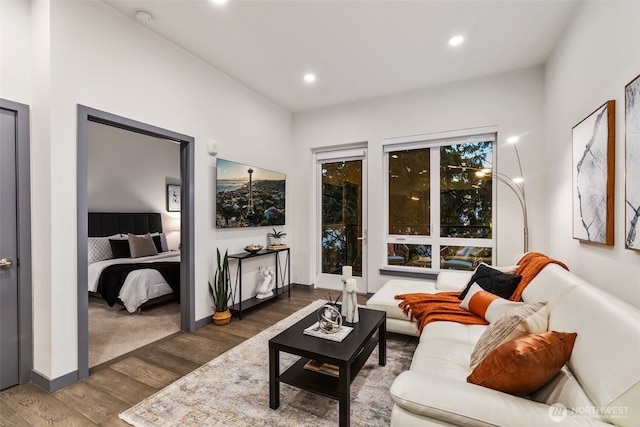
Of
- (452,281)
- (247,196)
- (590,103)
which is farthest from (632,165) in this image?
(247,196)

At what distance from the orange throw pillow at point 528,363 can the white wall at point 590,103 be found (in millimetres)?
798

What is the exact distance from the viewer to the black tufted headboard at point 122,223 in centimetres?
476

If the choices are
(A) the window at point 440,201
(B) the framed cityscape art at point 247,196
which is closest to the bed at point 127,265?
(B) the framed cityscape art at point 247,196

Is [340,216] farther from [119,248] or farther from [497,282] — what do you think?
[119,248]

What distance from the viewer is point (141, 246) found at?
14.8 ft

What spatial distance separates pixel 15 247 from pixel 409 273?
3.96m

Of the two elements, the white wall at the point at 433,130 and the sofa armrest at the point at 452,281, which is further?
the white wall at the point at 433,130

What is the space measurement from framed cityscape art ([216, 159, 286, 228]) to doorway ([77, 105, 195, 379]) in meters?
0.35

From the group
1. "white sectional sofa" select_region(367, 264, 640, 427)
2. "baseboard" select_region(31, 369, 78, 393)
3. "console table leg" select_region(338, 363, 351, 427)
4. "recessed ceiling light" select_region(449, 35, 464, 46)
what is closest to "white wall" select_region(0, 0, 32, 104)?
"baseboard" select_region(31, 369, 78, 393)

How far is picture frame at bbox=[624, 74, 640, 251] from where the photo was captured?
1515 mm

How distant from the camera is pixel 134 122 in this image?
252cm

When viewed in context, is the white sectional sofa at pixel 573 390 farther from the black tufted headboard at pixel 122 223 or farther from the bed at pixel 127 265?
the black tufted headboard at pixel 122 223

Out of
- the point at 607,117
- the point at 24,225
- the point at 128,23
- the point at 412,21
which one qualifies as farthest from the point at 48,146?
the point at 607,117

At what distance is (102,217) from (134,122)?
320cm
